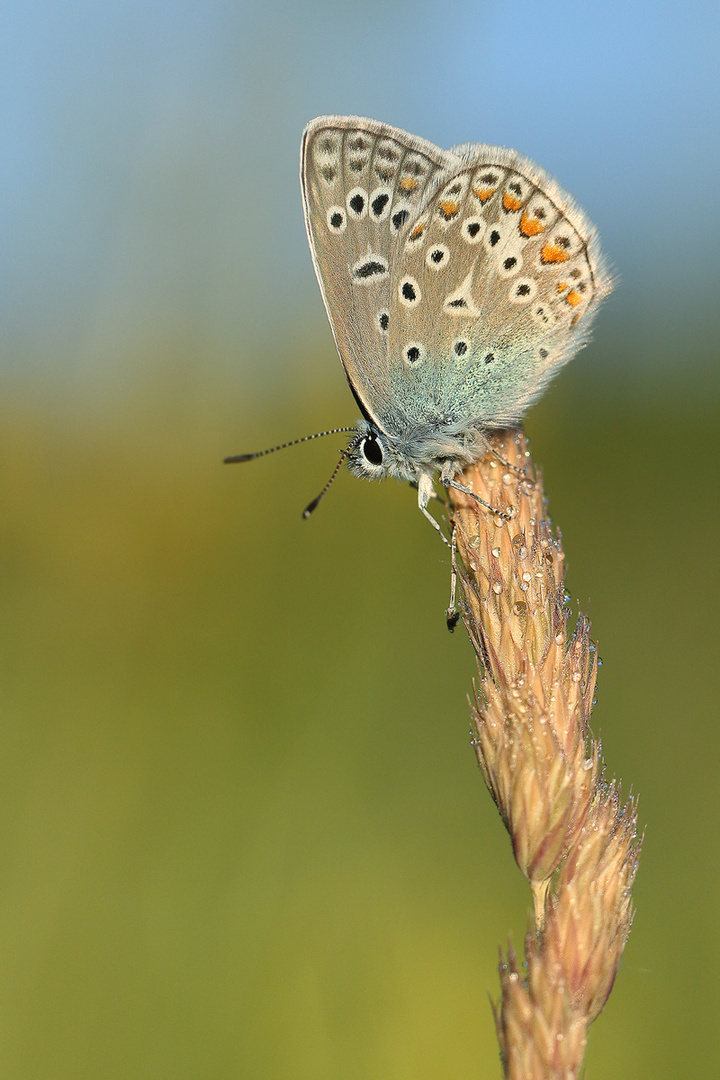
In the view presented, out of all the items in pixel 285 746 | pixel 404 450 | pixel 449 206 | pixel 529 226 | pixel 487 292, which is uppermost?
pixel 449 206

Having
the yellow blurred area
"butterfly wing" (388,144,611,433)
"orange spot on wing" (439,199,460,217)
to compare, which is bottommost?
the yellow blurred area

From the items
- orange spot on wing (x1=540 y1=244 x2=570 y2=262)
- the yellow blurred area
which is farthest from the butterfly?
the yellow blurred area

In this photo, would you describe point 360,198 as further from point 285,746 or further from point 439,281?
point 285,746

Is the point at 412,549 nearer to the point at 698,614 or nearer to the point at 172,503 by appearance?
the point at 172,503

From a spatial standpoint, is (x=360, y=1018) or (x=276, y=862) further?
(x=276, y=862)

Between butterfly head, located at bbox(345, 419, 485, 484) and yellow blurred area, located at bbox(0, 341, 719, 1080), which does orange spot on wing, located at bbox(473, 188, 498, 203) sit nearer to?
butterfly head, located at bbox(345, 419, 485, 484)

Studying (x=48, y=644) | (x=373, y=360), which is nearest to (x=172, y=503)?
(x=48, y=644)

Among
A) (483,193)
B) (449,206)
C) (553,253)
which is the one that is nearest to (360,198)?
(449,206)
